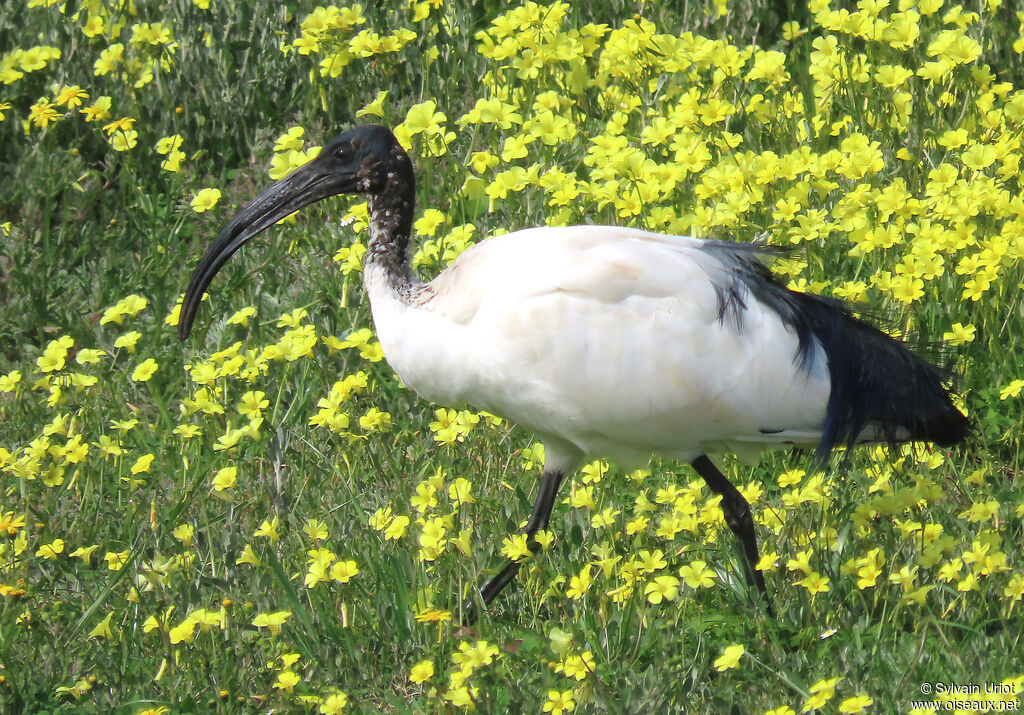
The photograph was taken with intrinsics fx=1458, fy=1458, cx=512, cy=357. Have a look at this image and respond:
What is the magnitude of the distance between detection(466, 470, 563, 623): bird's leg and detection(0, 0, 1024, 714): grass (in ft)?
0.23

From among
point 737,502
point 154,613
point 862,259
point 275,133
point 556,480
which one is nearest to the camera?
point 154,613

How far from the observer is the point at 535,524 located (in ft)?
14.6

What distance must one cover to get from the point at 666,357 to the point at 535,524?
75 centimetres

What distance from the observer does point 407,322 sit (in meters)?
4.35

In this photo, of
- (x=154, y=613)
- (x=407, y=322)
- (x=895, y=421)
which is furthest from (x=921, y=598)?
(x=154, y=613)

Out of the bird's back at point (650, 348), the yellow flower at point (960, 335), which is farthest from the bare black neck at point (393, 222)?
the yellow flower at point (960, 335)

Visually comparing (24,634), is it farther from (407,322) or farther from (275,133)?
(275,133)

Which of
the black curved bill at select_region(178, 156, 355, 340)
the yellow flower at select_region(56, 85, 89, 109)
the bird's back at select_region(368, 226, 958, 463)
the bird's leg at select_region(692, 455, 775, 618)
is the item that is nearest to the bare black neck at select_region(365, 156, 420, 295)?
the black curved bill at select_region(178, 156, 355, 340)

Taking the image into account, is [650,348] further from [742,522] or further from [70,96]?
[70,96]

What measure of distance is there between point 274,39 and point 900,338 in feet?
12.6

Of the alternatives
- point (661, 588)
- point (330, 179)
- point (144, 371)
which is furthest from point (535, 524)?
point (144, 371)

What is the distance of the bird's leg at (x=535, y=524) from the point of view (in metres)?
4.39

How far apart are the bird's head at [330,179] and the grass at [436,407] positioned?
385 millimetres

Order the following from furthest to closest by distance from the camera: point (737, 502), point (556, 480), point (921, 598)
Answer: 1. point (556, 480)
2. point (737, 502)
3. point (921, 598)
